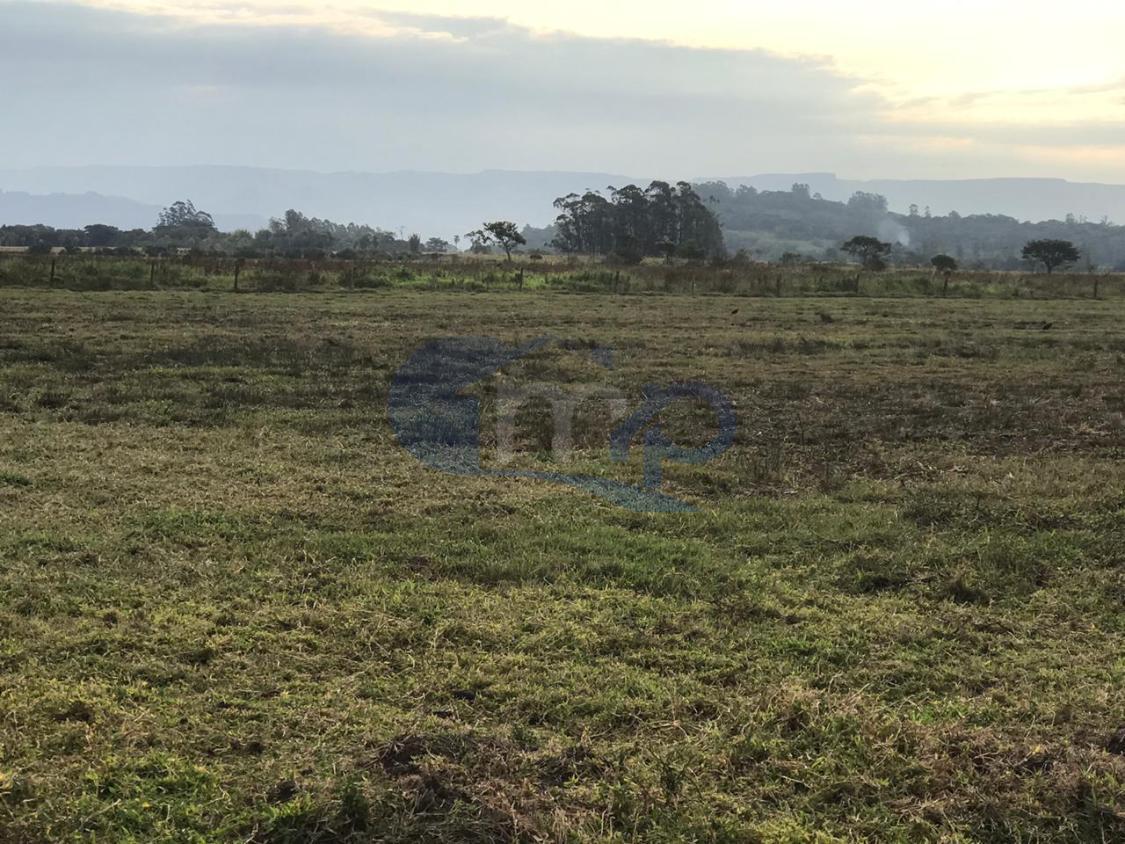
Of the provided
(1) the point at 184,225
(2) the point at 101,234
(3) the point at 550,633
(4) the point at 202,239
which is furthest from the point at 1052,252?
(1) the point at 184,225

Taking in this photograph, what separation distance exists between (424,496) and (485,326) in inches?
485

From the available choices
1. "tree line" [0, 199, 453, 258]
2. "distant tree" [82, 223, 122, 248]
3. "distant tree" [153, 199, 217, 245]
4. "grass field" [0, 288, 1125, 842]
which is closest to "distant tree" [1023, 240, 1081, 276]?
"tree line" [0, 199, 453, 258]

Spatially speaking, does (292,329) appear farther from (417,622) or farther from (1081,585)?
(1081,585)

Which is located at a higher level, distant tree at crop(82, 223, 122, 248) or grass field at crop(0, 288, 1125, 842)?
distant tree at crop(82, 223, 122, 248)

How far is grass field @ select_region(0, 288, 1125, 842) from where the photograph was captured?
10.7 ft

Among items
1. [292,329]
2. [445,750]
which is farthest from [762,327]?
[445,750]

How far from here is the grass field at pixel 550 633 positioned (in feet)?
10.7

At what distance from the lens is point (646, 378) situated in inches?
503

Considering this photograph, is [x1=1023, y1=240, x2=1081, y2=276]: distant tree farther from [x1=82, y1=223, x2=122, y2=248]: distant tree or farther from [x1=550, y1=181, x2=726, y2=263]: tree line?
[x1=82, y1=223, x2=122, y2=248]: distant tree

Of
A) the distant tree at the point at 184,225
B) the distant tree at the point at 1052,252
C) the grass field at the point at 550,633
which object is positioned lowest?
the grass field at the point at 550,633

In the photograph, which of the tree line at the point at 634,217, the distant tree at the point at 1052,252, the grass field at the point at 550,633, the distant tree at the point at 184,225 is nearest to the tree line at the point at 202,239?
the distant tree at the point at 184,225

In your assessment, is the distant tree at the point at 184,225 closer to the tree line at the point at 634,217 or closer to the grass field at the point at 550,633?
the tree line at the point at 634,217

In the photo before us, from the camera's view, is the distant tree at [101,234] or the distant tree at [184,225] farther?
the distant tree at [184,225]

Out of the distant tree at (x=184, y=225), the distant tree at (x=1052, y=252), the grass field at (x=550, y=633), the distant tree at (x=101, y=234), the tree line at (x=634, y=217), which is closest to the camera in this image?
the grass field at (x=550, y=633)
